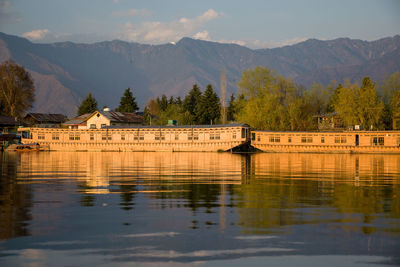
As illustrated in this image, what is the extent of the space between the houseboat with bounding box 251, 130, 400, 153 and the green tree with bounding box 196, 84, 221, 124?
126 ft

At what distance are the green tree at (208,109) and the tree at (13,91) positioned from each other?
4998 cm

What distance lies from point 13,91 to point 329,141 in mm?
91408

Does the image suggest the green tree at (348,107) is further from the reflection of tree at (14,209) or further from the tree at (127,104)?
the reflection of tree at (14,209)

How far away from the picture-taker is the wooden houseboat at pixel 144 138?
9631 centimetres

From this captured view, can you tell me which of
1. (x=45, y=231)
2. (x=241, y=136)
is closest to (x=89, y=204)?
(x=45, y=231)

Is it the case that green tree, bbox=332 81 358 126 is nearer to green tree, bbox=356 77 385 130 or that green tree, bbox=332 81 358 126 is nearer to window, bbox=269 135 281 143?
green tree, bbox=356 77 385 130

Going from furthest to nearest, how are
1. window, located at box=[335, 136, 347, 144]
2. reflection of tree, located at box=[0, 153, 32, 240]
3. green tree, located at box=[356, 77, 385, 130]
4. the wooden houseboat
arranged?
1. green tree, located at box=[356, 77, 385, 130]
2. the wooden houseboat
3. window, located at box=[335, 136, 347, 144]
4. reflection of tree, located at box=[0, 153, 32, 240]

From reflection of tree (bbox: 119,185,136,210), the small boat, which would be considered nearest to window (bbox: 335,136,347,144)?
the small boat

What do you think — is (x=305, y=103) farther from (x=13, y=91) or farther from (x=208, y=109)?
(x=13, y=91)

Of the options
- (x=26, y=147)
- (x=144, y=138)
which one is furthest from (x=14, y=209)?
(x=26, y=147)

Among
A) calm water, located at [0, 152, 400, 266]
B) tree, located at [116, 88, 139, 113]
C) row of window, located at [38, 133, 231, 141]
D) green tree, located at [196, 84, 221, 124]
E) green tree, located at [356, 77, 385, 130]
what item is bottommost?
calm water, located at [0, 152, 400, 266]

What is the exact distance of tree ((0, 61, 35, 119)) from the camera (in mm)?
143000

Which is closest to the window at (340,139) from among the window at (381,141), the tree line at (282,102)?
the window at (381,141)

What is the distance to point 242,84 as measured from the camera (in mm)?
115000
